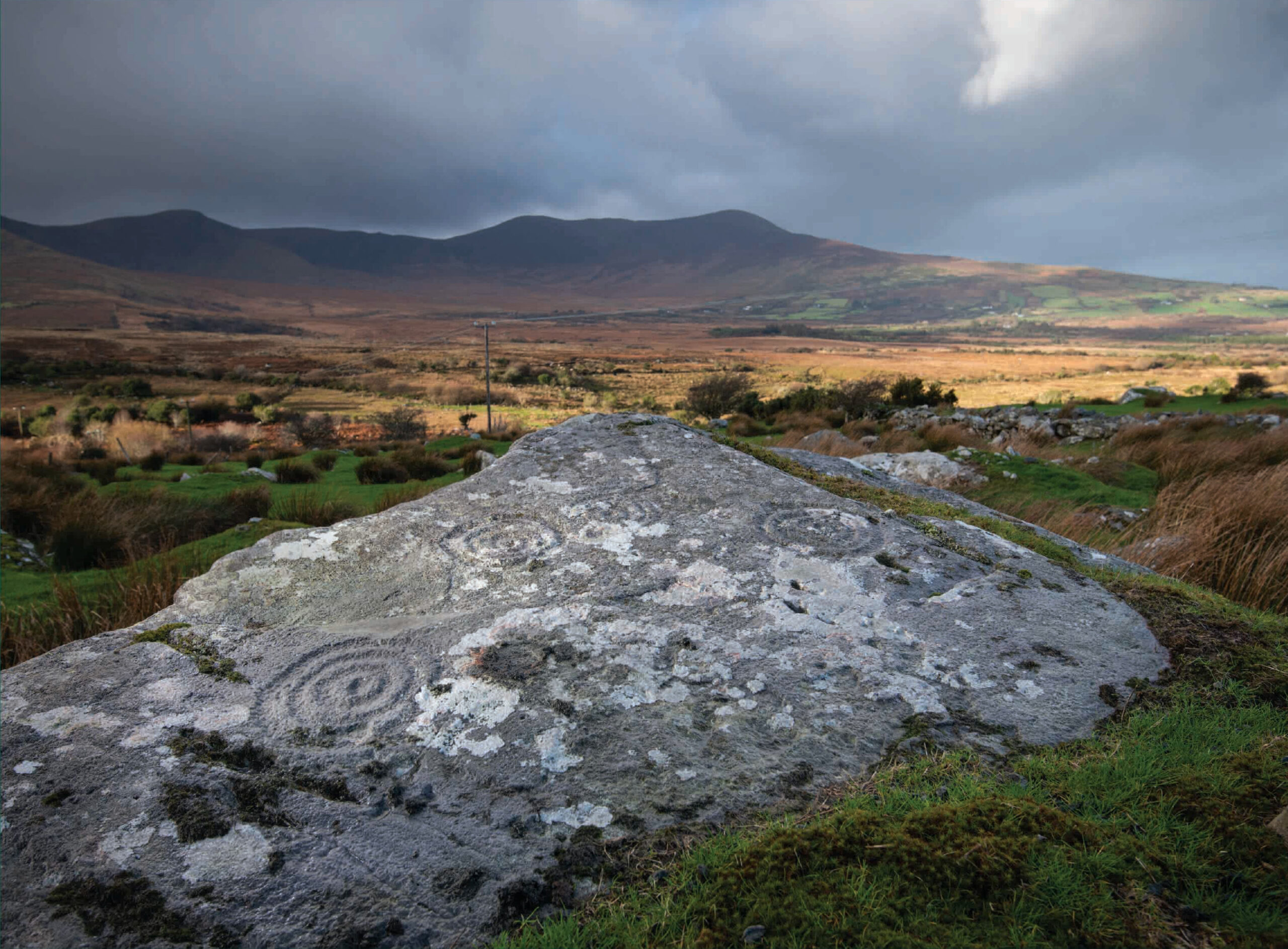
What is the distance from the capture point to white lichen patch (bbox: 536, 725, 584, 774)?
220cm

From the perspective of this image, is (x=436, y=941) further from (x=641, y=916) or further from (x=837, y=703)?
(x=837, y=703)

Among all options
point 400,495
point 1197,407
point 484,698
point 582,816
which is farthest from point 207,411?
point 1197,407

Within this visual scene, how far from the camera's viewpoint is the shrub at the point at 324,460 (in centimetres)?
1353

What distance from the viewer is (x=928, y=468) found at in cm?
1004

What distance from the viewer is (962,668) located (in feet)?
8.79

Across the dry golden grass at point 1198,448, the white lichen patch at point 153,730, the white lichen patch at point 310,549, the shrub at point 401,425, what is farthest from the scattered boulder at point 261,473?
the dry golden grass at point 1198,448

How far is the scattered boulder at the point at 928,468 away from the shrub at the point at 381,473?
7.87 meters

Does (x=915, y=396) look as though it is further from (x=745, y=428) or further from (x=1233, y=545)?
(x=1233, y=545)

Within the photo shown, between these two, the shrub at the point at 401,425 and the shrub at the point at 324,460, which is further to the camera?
the shrub at the point at 401,425

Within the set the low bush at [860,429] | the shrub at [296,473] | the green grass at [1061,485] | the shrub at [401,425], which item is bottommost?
the shrub at [401,425]

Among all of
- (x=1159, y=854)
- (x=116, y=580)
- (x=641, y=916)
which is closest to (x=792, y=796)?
(x=641, y=916)

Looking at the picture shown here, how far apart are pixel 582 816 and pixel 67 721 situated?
1.78 meters

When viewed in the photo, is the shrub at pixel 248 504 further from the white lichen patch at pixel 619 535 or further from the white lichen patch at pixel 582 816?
the white lichen patch at pixel 582 816

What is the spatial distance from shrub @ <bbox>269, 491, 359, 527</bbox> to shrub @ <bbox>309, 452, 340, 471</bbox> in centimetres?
494
